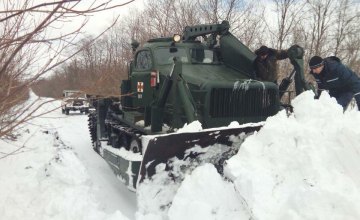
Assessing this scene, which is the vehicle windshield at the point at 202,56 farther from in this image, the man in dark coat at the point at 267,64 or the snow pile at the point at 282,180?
the snow pile at the point at 282,180

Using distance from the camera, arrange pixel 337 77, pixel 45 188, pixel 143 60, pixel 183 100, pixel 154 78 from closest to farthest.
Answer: pixel 183 100 → pixel 45 188 → pixel 337 77 → pixel 154 78 → pixel 143 60

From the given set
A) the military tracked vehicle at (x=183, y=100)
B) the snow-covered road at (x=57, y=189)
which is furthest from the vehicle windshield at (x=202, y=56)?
the snow-covered road at (x=57, y=189)

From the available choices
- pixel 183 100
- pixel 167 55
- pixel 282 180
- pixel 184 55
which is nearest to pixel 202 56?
pixel 184 55

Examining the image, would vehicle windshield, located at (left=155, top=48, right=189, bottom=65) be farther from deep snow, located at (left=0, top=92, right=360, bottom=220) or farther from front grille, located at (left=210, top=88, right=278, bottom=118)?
deep snow, located at (left=0, top=92, right=360, bottom=220)

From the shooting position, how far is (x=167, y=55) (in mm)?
7156

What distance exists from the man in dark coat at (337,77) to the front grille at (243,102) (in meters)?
0.81

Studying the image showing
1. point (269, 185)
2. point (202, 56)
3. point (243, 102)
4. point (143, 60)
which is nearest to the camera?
point (269, 185)

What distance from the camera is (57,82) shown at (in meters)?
4.05

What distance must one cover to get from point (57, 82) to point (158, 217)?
1.63m

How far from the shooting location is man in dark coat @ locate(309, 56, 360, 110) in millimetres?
6551

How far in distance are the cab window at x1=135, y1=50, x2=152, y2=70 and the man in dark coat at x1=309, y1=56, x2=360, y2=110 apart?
2.59m

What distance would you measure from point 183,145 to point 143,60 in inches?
125

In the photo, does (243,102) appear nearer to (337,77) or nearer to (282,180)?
(337,77)

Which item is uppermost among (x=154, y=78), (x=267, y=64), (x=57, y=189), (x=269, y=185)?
(x=267, y=64)
